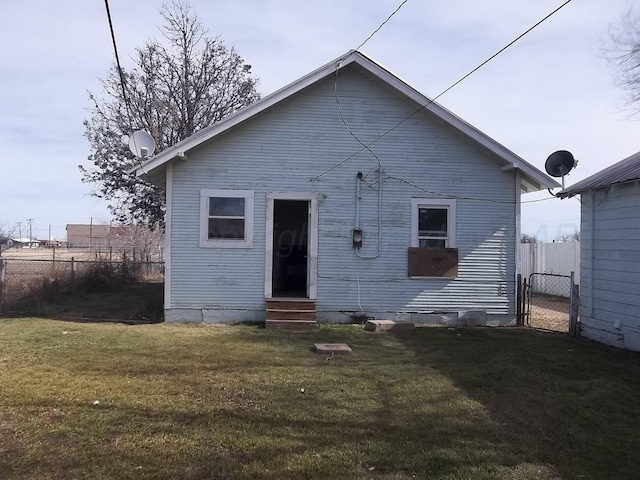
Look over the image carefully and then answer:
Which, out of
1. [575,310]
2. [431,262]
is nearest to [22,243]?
[431,262]

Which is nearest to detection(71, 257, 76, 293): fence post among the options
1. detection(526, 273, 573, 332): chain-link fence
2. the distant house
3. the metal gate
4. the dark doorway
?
the dark doorway

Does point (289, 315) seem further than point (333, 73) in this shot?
No

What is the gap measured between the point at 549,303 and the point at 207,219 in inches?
444

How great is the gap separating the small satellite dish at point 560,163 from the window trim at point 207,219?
6038 mm

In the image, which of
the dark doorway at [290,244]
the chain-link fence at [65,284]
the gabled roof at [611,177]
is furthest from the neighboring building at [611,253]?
the chain-link fence at [65,284]

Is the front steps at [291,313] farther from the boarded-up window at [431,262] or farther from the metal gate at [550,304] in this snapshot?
the metal gate at [550,304]

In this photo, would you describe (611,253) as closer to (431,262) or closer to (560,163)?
(560,163)

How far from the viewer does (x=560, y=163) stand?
10.6m

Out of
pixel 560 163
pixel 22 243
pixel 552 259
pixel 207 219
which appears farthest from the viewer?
pixel 22 243

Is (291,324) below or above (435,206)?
below

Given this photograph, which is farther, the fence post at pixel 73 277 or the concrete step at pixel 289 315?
the fence post at pixel 73 277

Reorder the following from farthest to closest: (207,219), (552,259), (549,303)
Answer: (552,259)
(549,303)
(207,219)

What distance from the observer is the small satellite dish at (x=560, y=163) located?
10.6m

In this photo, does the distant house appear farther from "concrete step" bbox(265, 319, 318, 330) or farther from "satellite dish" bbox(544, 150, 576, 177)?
"satellite dish" bbox(544, 150, 576, 177)
